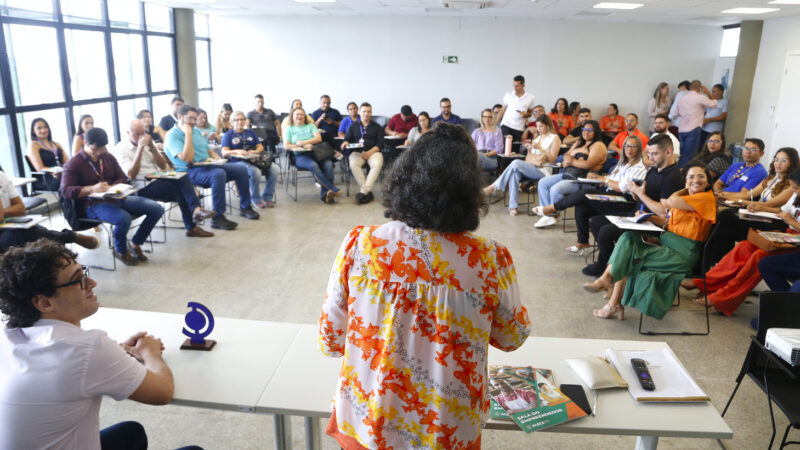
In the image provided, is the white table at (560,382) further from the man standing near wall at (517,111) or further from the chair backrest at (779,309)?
the man standing near wall at (517,111)

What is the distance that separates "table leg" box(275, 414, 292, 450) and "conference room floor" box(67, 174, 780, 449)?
0.30 meters

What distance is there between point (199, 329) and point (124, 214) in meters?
3.25

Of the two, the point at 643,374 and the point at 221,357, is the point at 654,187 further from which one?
the point at 221,357

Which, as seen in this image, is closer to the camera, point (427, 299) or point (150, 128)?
point (427, 299)

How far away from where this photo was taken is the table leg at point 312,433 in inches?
78.4

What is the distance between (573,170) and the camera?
636cm

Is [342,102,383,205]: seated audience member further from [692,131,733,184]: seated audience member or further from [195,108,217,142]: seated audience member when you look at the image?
[692,131,733,184]: seated audience member

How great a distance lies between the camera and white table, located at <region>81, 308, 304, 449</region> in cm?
183

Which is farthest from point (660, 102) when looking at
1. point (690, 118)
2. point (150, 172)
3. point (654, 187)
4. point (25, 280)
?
point (25, 280)

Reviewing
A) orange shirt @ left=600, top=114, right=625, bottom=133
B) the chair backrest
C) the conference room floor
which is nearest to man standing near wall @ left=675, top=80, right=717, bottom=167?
orange shirt @ left=600, top=114, right=625, bottom=133

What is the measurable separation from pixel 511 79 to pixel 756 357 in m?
9.42

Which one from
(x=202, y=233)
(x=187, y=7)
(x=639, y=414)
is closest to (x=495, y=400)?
(x=639, y=414)

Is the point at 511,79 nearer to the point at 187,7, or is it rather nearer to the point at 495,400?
the point at 187,7

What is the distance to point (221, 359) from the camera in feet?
6.68
